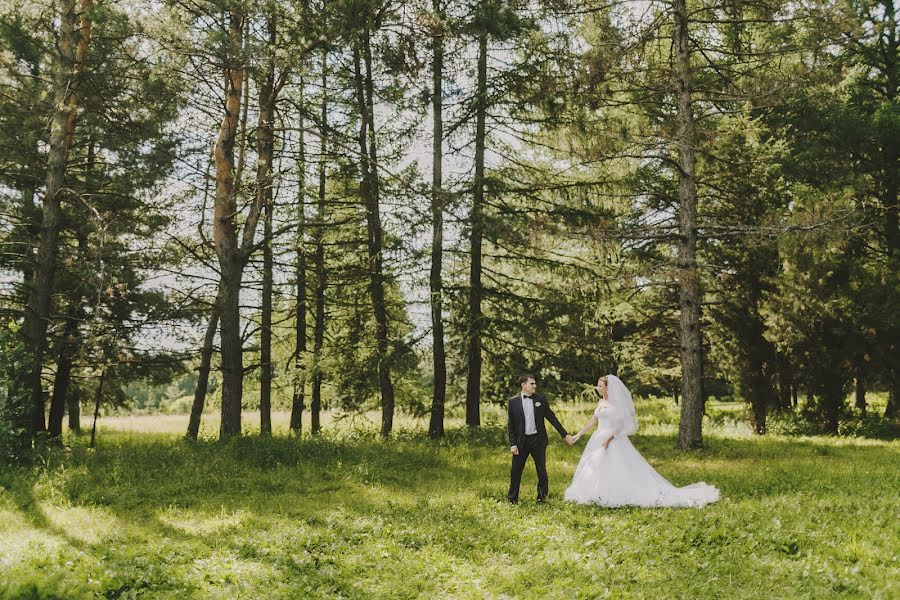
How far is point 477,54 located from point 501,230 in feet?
20.1

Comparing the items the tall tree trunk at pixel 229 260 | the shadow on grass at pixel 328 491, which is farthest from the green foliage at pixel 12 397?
the tall tree trunk at pixel 229 260

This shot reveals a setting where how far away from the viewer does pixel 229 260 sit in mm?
16047

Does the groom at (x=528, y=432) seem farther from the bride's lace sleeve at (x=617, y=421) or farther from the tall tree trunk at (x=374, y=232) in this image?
the tall tree trunk at (x=374, y=232)

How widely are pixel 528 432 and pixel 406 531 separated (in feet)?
9.07

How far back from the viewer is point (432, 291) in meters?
17.6

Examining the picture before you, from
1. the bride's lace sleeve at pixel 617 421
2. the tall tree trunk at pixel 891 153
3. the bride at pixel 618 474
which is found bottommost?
the bride at pixel 618 474

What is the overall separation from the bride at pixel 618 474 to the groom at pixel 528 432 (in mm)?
559

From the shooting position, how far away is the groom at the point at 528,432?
10.5 metres

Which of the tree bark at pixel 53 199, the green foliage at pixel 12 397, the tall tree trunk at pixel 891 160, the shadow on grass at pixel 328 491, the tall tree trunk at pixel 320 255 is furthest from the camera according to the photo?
the tall tree trunk at pixel 891 160

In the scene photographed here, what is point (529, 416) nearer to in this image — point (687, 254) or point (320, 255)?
point (687, 254)

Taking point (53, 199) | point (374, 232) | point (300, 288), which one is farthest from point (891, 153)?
point (53, 199)

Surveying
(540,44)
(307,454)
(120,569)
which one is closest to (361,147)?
(540,44)

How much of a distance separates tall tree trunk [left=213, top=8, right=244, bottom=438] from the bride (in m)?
9.22

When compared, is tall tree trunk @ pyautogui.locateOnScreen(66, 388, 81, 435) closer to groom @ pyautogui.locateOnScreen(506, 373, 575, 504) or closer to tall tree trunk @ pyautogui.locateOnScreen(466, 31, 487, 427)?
tall tree trunk @ pyautogui.locateOnScreen(466, 31, 487, 427)
